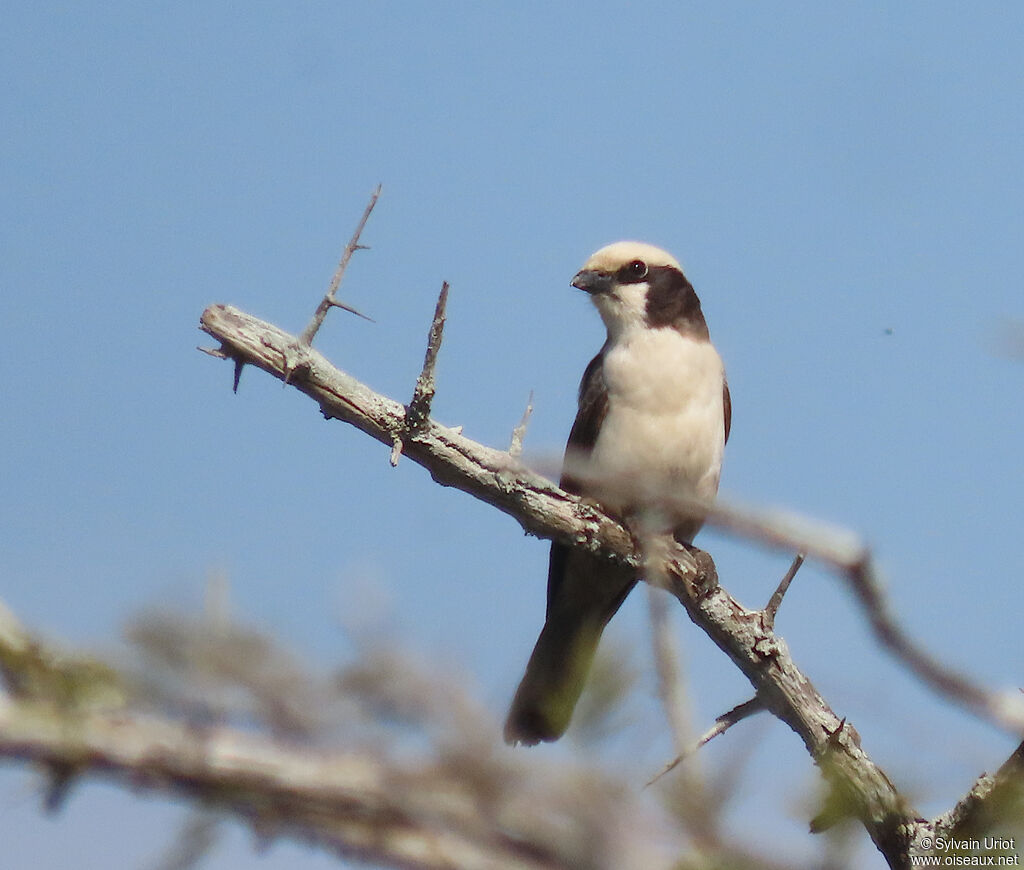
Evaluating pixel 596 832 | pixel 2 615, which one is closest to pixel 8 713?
pixel 2 615

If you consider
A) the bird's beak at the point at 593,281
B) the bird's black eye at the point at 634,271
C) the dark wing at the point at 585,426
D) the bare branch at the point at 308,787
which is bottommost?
the bare branch at the point at 308,787

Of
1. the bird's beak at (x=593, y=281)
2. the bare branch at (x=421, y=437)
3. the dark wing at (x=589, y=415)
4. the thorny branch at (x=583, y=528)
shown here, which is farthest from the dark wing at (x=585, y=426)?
the bare branch at (x=421, y=437)

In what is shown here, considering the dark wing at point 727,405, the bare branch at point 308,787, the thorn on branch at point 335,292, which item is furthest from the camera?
the dark wing at point 727,405

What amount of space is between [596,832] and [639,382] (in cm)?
617

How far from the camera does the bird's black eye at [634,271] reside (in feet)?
24.9

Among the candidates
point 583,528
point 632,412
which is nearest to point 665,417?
point 632,412

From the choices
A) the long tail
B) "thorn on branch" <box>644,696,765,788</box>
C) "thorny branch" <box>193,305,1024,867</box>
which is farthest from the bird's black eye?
"thorn on branch" <box>644,696,765,788</box>

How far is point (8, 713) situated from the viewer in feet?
3.32

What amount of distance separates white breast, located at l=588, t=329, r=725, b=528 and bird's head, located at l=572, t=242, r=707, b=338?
0.27 meters

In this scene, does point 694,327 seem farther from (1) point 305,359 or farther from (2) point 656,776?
(2) point 656,776

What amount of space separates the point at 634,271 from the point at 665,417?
1.14 metres

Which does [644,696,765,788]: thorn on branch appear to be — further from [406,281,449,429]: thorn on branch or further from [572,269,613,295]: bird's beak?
[572,269,613,295]: bird's beak

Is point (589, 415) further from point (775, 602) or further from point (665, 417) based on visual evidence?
point (775, 602)

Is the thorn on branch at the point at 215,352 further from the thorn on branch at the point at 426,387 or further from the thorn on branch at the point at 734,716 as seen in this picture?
the thorn on branch at the point at 734,716
